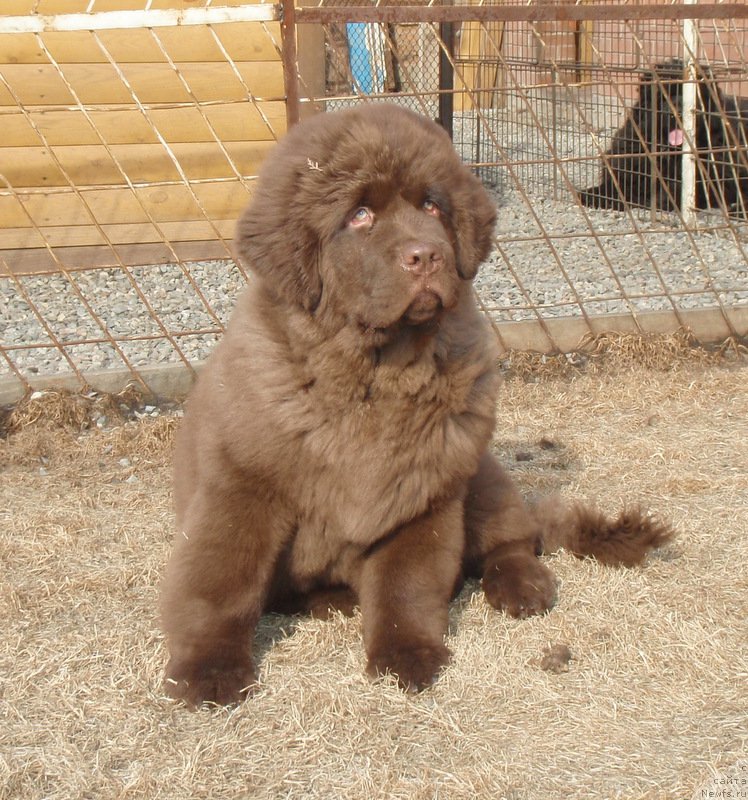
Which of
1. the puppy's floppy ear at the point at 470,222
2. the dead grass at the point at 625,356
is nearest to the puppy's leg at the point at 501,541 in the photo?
the puppy's floppy ear at the point at 470,222

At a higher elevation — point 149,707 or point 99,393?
point 149,707

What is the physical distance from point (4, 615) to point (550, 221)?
20.9ft

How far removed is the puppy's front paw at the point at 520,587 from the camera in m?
2.99

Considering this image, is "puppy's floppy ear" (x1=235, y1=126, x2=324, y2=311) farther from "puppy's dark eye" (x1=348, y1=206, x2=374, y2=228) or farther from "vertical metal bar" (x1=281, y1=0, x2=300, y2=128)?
"vertical metal bar" (x1=281, y1=0, x2=300, y2=128)

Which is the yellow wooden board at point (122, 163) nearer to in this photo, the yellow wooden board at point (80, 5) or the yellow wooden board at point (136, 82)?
the yellow wooden board at point (136, 82)

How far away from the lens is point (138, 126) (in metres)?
7.18

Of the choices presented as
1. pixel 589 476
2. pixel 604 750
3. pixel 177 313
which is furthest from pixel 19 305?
pixel 604 750

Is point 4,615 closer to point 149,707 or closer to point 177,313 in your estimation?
point 149,707

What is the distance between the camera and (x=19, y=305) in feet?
22.2

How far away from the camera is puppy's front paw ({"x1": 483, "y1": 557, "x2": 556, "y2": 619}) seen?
299 centimetres

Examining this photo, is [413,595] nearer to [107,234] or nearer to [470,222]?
[470,222]

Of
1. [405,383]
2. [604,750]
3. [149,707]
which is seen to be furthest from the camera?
[405,383]

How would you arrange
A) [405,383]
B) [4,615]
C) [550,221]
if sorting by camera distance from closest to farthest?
1. [405,383]
2. [4,615]
3. [550,221]

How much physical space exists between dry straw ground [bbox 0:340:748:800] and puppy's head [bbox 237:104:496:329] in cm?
89
